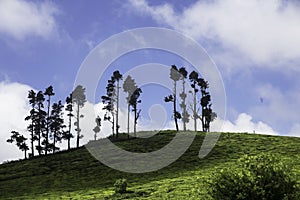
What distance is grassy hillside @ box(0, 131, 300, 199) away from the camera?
2291 inches

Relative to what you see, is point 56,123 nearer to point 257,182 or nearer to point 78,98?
point 78,98

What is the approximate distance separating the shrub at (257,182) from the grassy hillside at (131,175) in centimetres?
1995

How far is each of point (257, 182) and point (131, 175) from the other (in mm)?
51594

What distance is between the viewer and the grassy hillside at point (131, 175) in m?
58.2

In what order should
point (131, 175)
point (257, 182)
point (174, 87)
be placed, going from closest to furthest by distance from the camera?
point (257, 182) < point (131, 175) < point (174, 87)

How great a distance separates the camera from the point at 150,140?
107750mm

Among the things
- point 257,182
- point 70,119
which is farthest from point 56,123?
point 257,182

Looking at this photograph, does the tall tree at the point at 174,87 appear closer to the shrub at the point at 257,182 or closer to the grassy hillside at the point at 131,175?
the grassy hillside at the point at 131,175

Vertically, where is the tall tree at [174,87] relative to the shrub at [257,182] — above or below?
above

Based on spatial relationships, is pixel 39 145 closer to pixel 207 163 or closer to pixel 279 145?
pixel 207 163

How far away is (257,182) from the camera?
25031 millimetres

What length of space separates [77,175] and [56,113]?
163ft

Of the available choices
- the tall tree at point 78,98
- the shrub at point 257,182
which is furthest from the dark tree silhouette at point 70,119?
the shrub at point 257,182

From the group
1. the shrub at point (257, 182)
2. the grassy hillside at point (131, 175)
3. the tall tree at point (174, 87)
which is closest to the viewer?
the shrub at point (257, 182)
